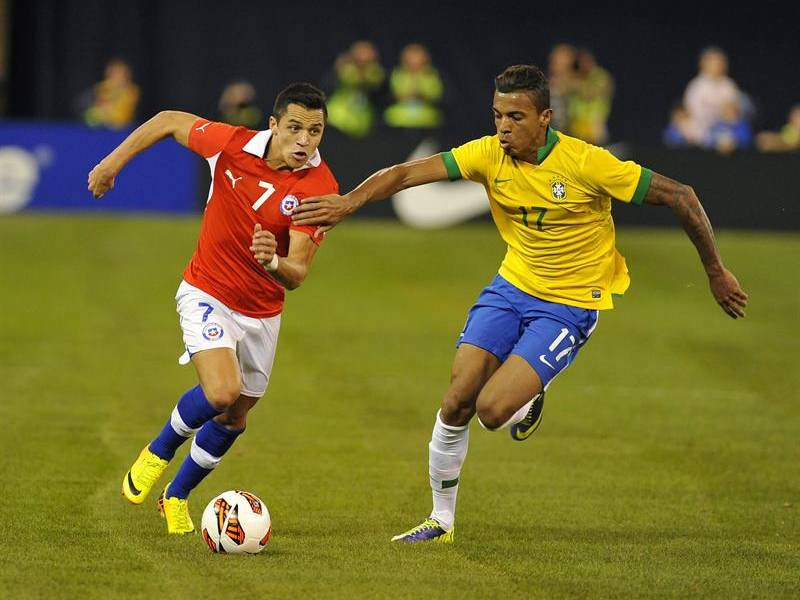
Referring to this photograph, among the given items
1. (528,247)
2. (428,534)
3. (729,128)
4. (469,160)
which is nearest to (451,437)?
(428,534)

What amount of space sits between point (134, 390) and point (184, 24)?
15.3 meters

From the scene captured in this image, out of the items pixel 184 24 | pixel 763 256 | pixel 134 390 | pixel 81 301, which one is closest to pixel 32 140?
pixel 81 301

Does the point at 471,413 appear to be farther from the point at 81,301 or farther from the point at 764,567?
the point at 81,301

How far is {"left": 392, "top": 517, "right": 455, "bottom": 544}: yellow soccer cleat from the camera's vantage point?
8.26 metres

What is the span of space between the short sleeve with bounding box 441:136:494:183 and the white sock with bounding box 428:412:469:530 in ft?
4.57

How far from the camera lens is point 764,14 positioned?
27672 mm

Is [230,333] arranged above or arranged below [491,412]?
above

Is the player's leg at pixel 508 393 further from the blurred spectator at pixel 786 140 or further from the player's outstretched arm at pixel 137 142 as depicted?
the blurred spectator at pixel 786 140

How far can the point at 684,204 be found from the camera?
321 inches

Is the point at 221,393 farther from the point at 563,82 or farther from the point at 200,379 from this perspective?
the point at 563,82

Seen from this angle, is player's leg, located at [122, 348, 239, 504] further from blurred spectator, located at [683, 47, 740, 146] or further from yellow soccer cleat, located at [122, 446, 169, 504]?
blurred spectator, located at [683, 47, 740, 146]

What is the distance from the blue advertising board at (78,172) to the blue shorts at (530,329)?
13243 millimetres

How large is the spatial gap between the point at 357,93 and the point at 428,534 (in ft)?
51.8

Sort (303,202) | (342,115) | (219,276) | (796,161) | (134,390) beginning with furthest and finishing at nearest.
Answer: (342,115)
(796,161)
(134,390)
(219,276)
(303,202)
